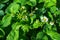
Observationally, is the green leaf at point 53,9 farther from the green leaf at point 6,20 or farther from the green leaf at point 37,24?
the green leaf at point 6,20

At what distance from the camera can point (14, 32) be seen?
82.2 inches

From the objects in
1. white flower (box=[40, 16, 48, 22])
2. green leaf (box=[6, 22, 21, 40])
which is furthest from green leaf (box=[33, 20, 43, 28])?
green leaf (box=[6, 22, 21, 40])

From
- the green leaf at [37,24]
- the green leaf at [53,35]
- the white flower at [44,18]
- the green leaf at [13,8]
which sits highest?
the green leaf at [13,8]

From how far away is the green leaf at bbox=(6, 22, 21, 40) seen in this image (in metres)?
2.06

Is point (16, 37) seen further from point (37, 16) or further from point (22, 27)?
point (37, 16)

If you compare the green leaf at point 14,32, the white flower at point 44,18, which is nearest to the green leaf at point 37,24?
the white flower at point 44,18

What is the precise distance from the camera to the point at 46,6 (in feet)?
7.61

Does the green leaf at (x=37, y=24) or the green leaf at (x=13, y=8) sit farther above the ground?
the green leaf at (x=13, y=8)

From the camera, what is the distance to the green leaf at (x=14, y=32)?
2.06m

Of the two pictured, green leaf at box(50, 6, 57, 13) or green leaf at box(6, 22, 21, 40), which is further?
green leaf at box(50, 6, 57, 13)

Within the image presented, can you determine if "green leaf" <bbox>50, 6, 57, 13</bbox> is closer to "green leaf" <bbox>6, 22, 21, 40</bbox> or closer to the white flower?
the white flower

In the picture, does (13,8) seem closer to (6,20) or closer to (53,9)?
(6,20)

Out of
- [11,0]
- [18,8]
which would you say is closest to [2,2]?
[11,0]

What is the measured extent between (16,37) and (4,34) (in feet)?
→ 0.82
